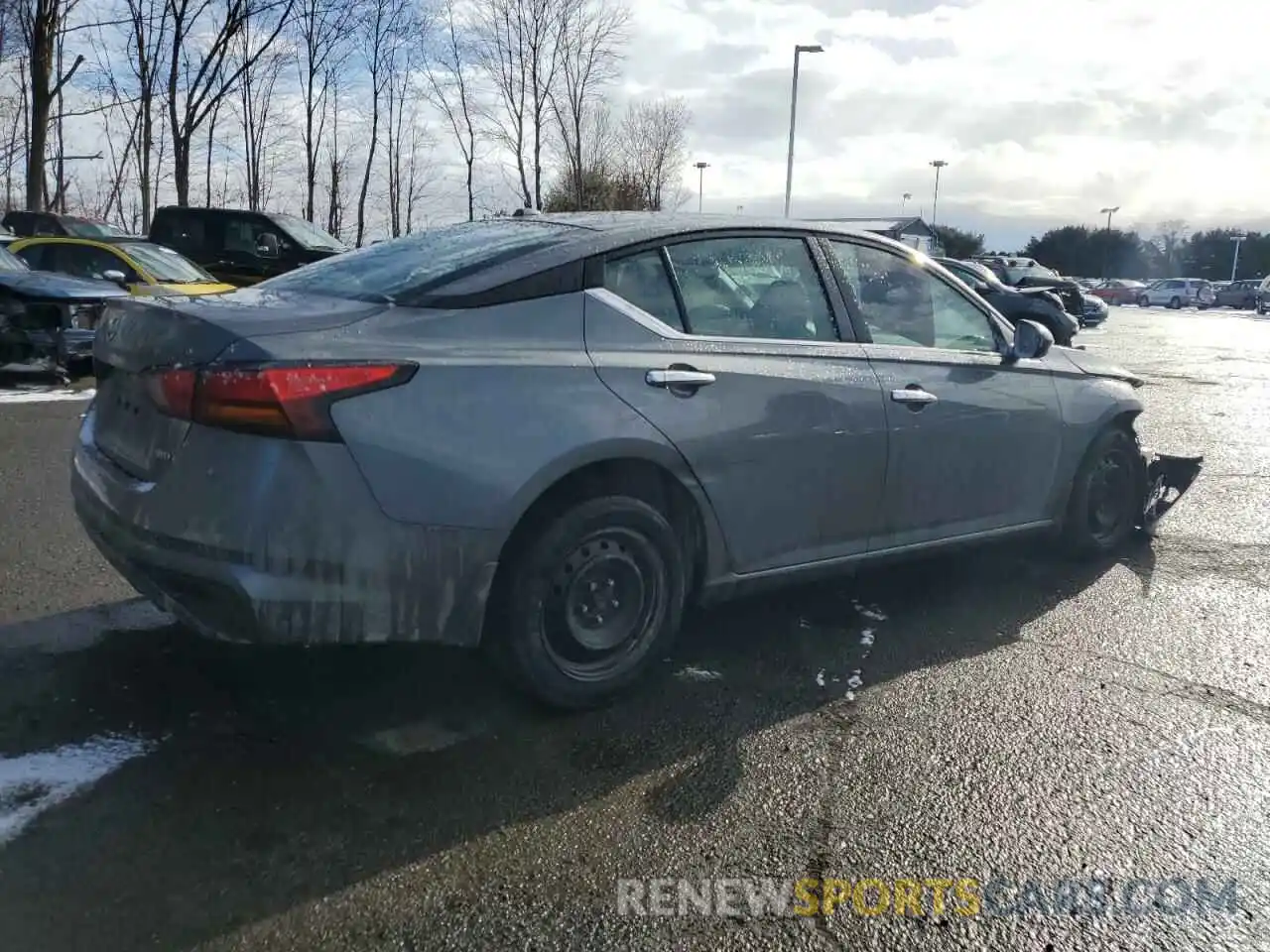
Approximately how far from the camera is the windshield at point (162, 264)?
11773 millimetres

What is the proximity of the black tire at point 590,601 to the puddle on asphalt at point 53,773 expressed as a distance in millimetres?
1113

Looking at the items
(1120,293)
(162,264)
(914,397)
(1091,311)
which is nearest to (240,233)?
(162,264)

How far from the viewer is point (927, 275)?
4.51 m

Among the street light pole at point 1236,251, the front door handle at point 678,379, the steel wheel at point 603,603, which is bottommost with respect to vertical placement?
the steel wheel at point 603,603

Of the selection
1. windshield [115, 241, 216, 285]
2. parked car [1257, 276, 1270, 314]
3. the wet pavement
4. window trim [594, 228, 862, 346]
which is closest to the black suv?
windshield [115, 241, 216, 285]

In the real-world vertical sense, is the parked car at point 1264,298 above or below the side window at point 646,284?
above

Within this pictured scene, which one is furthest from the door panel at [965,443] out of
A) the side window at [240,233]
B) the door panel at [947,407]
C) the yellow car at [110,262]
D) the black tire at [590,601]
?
the side window at [240,233]

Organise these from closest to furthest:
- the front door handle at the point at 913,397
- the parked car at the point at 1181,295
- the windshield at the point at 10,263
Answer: the front door handle at the point at 913,397 → the windshield at the point at 10,263 → the parked car at the point at 1181,295

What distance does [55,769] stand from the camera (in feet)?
9.68

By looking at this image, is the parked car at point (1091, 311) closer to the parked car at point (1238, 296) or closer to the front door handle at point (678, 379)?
the front door handle at point (678, 379)

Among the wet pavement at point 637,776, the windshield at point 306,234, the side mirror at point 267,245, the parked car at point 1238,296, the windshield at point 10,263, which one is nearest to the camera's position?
the wet pavement at point 637,776

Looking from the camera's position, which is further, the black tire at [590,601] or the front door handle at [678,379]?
the front door handle at [678,379]

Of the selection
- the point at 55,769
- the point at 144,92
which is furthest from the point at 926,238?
the point at 55,769

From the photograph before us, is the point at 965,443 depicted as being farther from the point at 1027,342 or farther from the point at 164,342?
the point at 164,342
